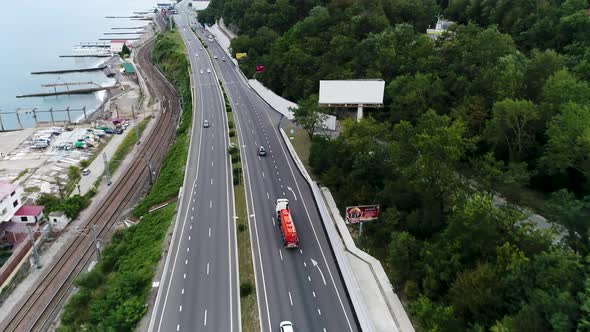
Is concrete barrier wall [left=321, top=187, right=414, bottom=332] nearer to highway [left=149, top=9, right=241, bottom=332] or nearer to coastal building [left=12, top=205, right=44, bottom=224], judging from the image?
highway [left=149, top=9, right=241, bottom=332]

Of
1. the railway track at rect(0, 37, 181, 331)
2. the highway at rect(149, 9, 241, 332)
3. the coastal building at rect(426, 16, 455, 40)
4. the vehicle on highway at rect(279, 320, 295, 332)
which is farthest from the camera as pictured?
the coastal building at rect(426, 16, 455, 40)

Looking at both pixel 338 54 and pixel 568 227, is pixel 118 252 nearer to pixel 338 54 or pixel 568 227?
pixel 568 227

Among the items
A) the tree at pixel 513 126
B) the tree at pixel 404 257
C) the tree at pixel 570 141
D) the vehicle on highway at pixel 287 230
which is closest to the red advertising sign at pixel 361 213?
the vehicle on highway at pixel 287 230

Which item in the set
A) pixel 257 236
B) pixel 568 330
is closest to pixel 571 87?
pixel 568 330

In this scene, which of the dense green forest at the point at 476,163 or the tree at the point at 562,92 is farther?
the tree at the point at 562,92

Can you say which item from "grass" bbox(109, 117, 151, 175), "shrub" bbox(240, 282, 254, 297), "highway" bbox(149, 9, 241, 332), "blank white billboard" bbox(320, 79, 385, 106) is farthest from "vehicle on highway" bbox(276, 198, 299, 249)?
"grass" bbox(109, 117, 151, 175)

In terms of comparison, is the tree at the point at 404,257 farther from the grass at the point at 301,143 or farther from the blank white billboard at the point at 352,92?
the blank white billboard at the point at 352,92

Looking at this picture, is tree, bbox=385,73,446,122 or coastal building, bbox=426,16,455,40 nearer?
tree, bbox=385,73,446,122
